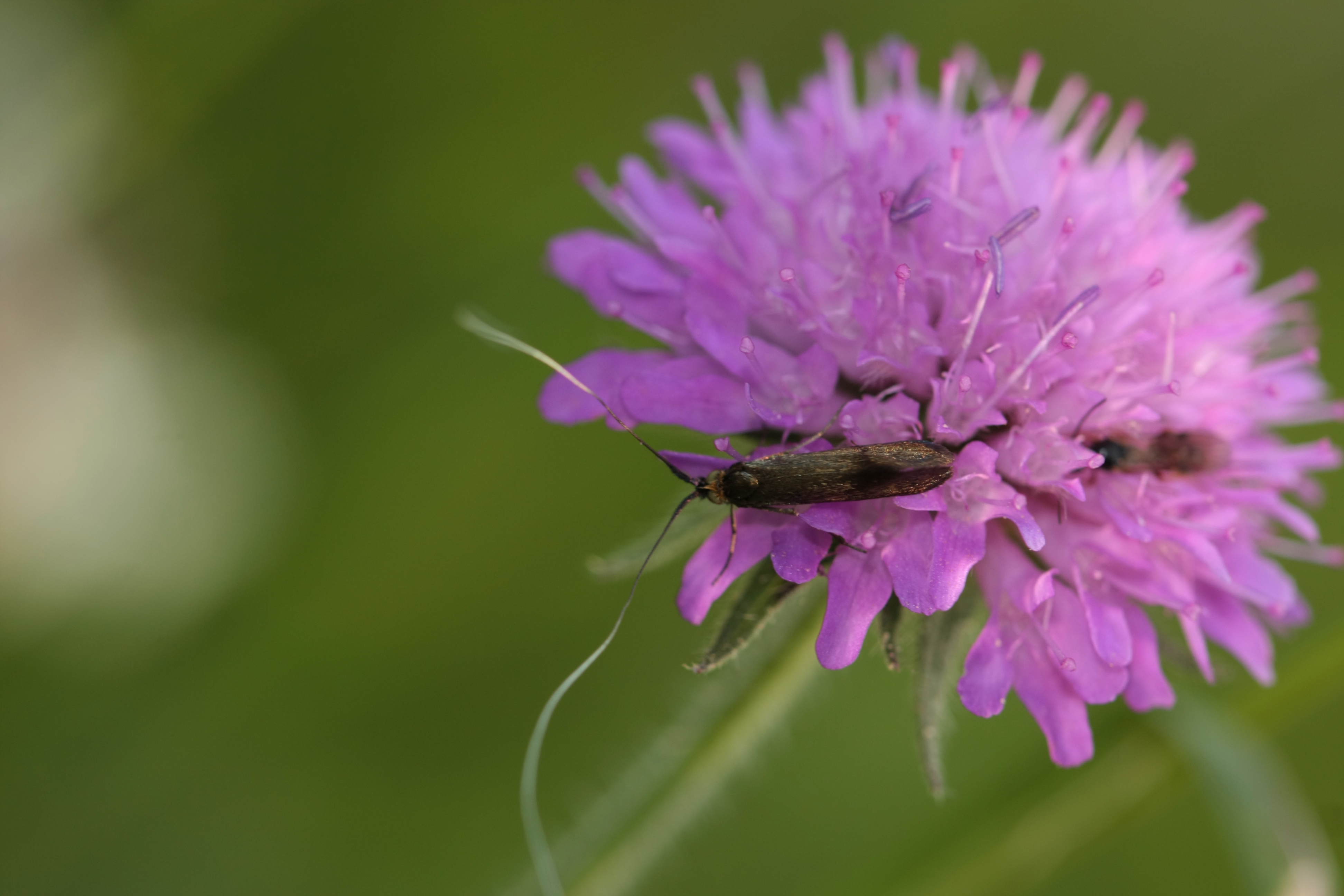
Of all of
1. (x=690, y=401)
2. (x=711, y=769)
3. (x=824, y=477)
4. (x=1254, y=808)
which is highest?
(x=690, y=401)

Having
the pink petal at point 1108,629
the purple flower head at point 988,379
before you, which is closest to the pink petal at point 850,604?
the purple flower head at point 988,379

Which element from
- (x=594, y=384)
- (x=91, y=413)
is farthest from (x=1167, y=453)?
(x=91, y=413)

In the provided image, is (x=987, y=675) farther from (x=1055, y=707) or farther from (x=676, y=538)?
(x=676, y=538)

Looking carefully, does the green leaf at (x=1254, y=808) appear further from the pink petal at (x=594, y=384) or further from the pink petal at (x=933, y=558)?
the pink petal at (x=594, y=384)

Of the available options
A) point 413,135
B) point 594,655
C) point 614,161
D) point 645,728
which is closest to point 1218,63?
point 614,161

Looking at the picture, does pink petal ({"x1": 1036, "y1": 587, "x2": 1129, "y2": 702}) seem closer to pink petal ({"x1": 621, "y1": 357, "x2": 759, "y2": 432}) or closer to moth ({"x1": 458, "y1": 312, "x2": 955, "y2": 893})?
→ moth ({"x1": 458, "y1": 312, "x2": 955, "y2": 893})

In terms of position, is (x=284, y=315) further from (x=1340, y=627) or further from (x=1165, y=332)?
(x=1340, y=627)
